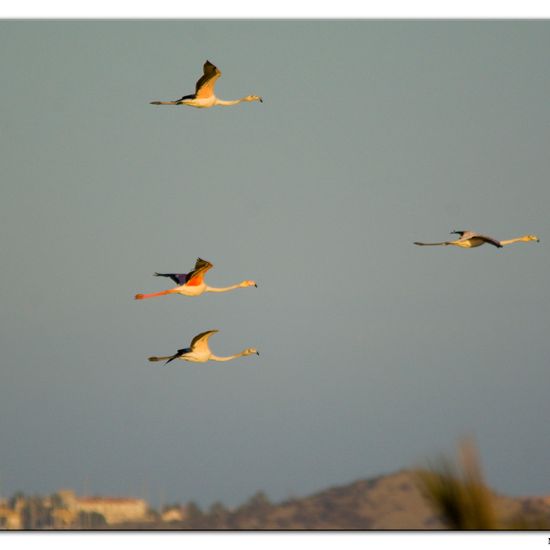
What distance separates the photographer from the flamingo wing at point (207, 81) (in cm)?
4503

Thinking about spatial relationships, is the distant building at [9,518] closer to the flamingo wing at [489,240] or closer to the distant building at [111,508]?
the distant building at [111,508]

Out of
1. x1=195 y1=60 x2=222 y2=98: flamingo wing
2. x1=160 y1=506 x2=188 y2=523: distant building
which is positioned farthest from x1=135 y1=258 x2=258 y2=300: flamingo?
x1=160 y1=506 x2=188 y2=523: distant building

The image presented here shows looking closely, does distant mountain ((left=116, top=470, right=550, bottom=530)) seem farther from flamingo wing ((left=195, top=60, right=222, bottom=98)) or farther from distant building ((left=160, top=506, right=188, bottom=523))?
flamingo wing ((left=195, top=60, right=222, bottom=98))

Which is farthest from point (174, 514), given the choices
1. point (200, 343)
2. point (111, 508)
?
point (200, 343)

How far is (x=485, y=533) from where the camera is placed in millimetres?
15477

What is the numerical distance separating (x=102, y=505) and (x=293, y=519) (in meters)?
12.9

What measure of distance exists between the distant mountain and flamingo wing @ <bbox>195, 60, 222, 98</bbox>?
138 feet

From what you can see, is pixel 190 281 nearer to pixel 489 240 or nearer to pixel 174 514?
pixel 489 240

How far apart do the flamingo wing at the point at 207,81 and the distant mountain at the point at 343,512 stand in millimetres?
42040

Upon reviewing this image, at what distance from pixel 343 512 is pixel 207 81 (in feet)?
194

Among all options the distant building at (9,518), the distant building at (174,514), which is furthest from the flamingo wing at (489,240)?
the distant building at (9,518)

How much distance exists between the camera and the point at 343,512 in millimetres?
100750

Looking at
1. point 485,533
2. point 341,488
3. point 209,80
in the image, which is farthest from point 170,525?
point 485,533

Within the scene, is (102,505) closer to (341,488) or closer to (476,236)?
(341,488)
